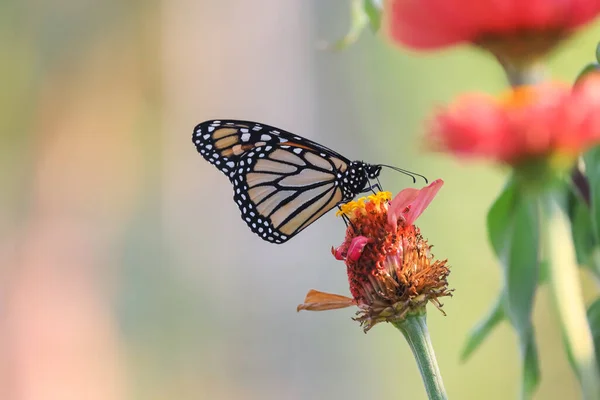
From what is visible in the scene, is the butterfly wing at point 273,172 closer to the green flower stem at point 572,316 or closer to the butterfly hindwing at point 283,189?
the butterfly hindwing at point 283,189

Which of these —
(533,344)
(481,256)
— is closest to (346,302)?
(533,344)

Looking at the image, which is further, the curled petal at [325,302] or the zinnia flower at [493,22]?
the curled petal at [325,302]

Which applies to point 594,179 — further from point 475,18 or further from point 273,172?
point 273,172

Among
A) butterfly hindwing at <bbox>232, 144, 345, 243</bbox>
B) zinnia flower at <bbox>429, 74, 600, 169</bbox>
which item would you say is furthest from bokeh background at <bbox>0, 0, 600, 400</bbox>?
zinnia flower at <bbox>429, 74, 600, 169</bbox>

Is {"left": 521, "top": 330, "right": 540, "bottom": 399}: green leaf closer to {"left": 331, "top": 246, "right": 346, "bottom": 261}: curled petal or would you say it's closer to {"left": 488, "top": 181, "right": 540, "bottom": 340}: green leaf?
{"left": 488, "top": 181, "right": 540, "bottom": 340}: green leaf

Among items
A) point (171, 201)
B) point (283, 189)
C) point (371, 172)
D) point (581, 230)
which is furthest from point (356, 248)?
point (171, 201)

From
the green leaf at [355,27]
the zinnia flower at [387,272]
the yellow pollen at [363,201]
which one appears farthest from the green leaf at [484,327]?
the green leaf at [355,27]
